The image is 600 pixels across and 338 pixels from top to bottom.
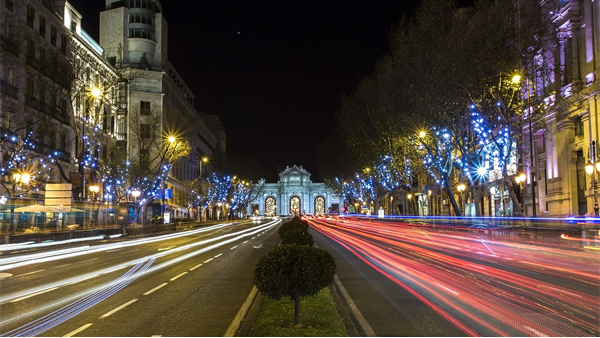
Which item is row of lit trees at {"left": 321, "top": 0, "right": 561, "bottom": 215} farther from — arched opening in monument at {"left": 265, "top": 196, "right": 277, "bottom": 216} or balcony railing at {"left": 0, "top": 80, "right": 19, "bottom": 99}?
arched opening in monument at {"left": 265, "top": 196, "right": 277, "bottom": 216}

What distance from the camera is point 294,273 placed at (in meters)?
7.62

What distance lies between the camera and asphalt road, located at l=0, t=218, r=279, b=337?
859 cm

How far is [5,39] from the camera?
1324 inches

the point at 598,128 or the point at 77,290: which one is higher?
the point at 598,128

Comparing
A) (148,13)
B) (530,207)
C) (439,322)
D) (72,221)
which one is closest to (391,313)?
(439,322)

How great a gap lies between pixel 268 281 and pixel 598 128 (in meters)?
29.3

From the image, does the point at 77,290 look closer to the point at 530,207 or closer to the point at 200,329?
the point at 200,329

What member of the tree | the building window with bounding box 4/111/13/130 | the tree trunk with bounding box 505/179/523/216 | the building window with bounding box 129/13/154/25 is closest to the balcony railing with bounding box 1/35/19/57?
the building window with bounding box 4/111/13/130

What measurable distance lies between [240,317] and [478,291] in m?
5.48

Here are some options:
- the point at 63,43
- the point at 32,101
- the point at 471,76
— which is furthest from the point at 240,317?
the point at 63,43

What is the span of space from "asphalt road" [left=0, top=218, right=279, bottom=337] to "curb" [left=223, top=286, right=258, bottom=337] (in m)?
0.17

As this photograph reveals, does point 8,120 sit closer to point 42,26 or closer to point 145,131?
point 42,26

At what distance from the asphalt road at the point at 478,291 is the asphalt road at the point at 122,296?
2992 mm

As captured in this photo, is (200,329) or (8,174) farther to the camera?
(8,174)
